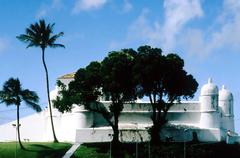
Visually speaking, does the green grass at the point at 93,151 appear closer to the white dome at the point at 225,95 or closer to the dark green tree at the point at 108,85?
the dark green tree at the point at 108,85

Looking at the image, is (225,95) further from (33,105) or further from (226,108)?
(33,105)

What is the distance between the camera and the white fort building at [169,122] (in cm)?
6362

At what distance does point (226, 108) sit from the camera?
70188mm

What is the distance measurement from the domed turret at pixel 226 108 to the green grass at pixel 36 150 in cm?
2034

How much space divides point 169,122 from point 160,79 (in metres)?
10.4

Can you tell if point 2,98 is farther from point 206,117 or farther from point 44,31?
point 206,117

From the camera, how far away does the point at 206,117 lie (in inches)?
2594

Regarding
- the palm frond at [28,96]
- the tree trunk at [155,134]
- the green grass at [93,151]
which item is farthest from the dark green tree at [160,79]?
the palm frond at [28,96]

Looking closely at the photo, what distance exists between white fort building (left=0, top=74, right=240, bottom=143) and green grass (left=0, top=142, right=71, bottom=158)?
3700mm

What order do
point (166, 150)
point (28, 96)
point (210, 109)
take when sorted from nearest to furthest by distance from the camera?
1. point (166, 150)
2. point (28, 96)
3. point (210, 109)

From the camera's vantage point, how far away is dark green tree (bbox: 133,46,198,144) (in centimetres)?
5653

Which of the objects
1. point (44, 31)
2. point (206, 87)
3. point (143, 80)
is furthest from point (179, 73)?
point (44, 31)

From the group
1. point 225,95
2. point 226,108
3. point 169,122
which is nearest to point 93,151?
point 169,122

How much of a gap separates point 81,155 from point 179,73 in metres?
12.9
